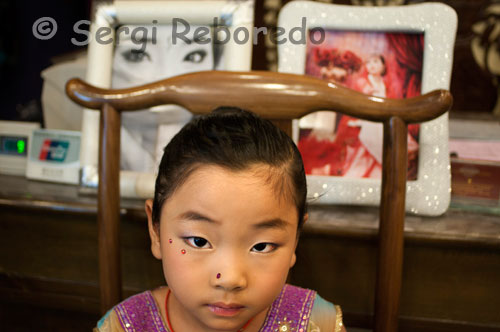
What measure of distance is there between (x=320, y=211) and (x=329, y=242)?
0.34 ft

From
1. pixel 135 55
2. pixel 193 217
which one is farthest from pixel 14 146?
pixel 193 217

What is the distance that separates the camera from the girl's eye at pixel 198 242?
585 millimetres

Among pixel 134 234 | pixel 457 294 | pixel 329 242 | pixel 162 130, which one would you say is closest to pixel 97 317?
pixel 134 234

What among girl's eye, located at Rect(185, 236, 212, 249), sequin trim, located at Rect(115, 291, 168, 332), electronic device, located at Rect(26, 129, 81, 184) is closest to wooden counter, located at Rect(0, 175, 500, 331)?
electronic device, located at Rect(26, 129, 81, 184)

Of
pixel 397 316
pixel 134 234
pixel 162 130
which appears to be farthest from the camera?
pixel 162 130

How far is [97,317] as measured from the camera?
3.33 feet

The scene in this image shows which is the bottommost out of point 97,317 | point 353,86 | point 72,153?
point 97,317

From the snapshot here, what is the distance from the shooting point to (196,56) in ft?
3.49

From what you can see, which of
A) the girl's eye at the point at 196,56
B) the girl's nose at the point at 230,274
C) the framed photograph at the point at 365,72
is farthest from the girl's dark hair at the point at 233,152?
the girl's eye at the point at 196,56

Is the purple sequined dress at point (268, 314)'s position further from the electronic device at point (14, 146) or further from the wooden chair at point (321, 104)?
the electronic device at point (14, 146)

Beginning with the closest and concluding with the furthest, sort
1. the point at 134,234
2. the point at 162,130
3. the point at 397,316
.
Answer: the point at 397,316
the point at 134,234
the point at 162,130

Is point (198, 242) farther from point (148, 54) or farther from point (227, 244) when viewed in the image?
point (148, 54)

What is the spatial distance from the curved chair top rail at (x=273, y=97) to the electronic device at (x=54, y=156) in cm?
38

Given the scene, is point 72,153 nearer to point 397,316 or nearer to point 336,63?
point 336,63
